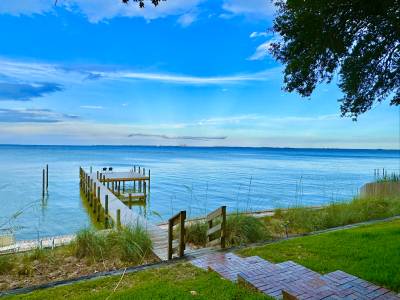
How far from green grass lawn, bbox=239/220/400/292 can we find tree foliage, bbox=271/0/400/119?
10.0 feet

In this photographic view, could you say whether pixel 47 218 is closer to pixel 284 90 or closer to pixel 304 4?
pixel 284 90

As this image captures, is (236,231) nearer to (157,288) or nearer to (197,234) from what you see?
(197,234)

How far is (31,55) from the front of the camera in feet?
63.8

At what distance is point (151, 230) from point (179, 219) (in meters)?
3.34

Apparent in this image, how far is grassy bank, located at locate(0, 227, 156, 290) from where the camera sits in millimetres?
5781

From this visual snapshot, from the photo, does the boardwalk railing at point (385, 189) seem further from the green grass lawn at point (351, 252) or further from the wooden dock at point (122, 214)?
the wooden dock at point (122, 214)

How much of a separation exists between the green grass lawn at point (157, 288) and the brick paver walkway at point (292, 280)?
0.81 feet

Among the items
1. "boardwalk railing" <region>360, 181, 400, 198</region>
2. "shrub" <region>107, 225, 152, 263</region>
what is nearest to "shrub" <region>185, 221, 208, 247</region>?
"shrub" <region>107, 225, 152, 263</region>

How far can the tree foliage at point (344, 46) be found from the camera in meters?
5.11

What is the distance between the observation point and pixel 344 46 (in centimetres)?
591

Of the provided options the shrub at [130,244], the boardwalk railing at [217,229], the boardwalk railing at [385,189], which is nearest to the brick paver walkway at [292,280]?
the boardwalk railing at [217,229]

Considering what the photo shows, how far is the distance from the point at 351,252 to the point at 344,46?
12.5ft

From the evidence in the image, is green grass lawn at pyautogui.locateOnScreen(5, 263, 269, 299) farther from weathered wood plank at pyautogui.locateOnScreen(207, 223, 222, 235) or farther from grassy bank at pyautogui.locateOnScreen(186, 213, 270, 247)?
grassy bank at pyautogui.locateOnScreen(186, 213, 270, 247)

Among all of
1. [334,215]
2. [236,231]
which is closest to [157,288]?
[236,231]
